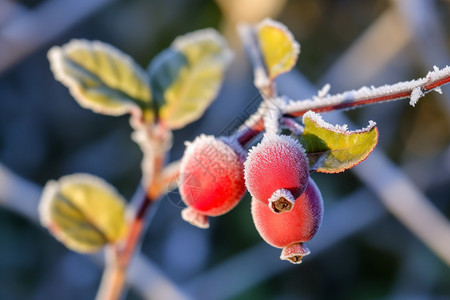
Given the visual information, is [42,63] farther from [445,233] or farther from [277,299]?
[445,233]

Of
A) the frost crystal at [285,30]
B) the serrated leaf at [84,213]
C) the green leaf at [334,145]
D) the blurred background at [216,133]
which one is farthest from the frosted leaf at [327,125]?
the blurred background at [216,133]

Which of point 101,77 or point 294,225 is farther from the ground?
point 101,77

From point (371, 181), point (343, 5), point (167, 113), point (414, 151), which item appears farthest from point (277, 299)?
point (167, 113)

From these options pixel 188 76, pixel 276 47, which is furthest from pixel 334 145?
pixel 188 76

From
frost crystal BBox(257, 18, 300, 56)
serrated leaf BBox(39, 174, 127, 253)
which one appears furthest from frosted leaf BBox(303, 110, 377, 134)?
serrated leaf BBox(39, 174, 127, 253)

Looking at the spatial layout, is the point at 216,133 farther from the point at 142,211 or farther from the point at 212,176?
the point at 212,176

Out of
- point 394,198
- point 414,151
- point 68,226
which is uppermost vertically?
point 414,151

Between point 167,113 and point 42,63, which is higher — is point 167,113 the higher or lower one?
the lower one
